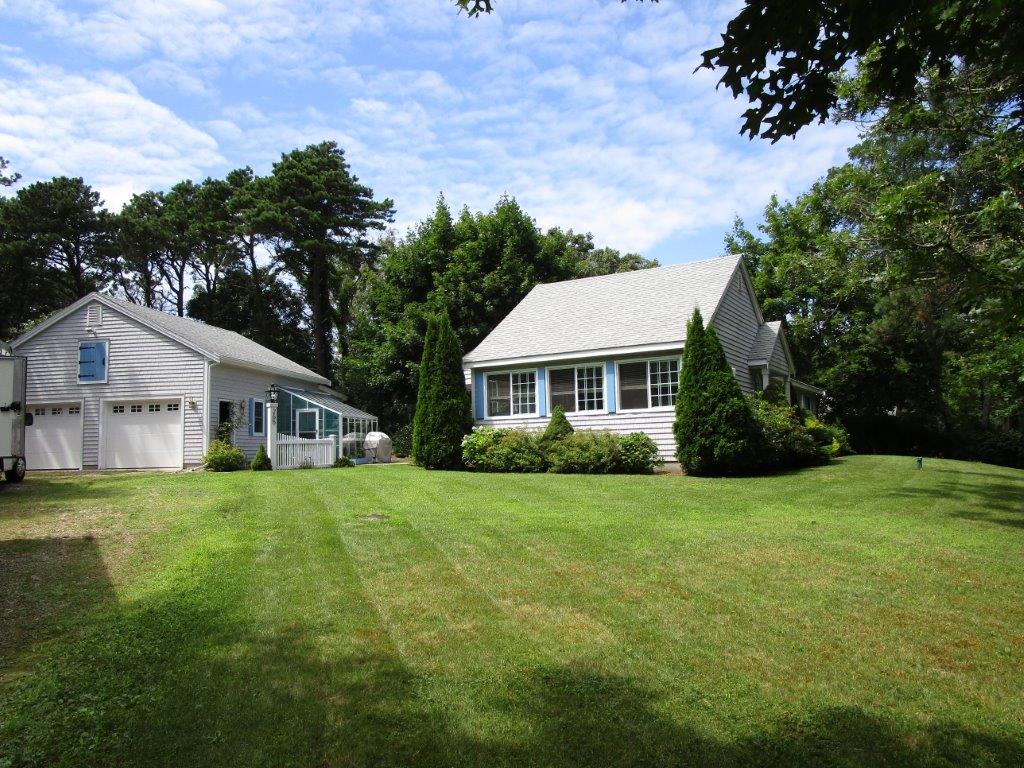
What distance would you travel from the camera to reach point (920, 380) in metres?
26.9

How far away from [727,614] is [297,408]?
815 inches

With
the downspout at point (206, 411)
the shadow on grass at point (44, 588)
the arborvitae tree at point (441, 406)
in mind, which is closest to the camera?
the shadow on grass at point (44, 588)

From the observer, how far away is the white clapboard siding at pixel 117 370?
20.1 metres

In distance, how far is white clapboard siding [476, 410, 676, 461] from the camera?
1669 cm

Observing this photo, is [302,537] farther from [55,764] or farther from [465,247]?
[465,247]

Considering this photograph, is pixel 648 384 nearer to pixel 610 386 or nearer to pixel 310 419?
pixel 610 386

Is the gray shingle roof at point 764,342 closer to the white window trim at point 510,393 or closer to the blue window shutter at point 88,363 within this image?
the white window trim at point 510,393

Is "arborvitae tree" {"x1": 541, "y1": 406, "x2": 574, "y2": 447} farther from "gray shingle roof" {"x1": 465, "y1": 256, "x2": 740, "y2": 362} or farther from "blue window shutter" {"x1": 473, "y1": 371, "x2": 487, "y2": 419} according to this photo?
"blue window shutter" {"x1": 473, "y1": 371, "x2": 487, "y2": 419}

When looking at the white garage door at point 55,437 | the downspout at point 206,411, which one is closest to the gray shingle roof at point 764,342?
the downspout at point 206,411

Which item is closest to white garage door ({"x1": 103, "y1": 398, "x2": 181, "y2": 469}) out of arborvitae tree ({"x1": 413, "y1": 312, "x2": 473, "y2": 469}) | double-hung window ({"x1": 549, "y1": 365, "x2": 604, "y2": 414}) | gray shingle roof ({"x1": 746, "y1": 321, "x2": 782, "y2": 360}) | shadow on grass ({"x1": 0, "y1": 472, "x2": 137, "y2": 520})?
shadow on grass ({"x1": 0, "y1": 472, "x2": 137, "y2": 520})

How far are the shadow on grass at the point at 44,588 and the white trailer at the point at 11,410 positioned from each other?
24.4 feet

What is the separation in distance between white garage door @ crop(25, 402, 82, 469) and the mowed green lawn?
14.3m

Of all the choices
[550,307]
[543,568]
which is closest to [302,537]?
[543,568]

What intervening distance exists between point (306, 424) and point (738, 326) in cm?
1492
